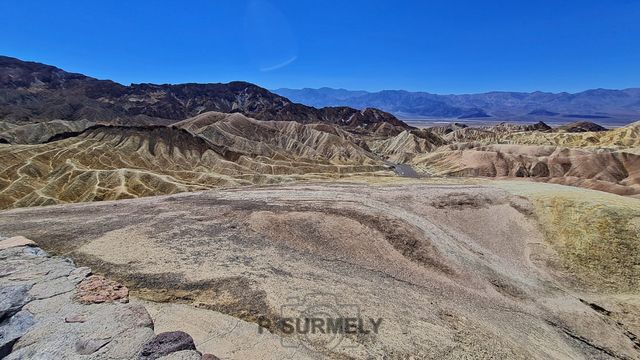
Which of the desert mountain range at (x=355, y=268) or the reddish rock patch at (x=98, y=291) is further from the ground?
the reddish rock patch at (x=98, y=291)

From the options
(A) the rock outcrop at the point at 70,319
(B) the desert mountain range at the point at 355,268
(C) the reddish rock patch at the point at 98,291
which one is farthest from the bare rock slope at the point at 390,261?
(A) the rock outcrop at the point at 70,319

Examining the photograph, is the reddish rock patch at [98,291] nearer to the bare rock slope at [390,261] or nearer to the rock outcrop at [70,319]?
the rock outcrop at [70,319]

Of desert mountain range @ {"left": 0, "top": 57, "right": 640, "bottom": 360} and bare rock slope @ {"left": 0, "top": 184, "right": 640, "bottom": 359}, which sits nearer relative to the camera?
desert mountain range @ {"left": 0, "top": 57, "right": 640, "bottom": 360}

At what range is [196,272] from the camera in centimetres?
1977

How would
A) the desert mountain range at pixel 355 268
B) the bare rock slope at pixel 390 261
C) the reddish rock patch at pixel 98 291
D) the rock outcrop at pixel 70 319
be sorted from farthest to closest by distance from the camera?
1. the bare rock slope at pixel 390 261
2. the desert mountain range at pixel 355 268
3. the reddish rock patch at pixel 98 291
4. the rock outcrop at pixel 70 319

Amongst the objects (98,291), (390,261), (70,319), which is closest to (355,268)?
(390,261)

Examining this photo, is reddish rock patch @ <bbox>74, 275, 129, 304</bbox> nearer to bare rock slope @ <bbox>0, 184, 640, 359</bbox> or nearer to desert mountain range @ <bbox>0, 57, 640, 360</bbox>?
desert mountain range @ <bbox>0, 57, 640, 360</bbox>

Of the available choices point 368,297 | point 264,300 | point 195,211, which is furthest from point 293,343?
point 195,211

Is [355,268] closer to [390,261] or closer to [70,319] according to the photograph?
[390,261]

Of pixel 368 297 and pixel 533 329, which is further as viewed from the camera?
pixel 533 329

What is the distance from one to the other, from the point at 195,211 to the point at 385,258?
1600 centimetres

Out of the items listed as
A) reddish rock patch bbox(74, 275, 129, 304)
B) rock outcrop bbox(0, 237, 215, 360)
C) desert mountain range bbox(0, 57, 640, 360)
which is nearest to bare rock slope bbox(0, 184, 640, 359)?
desert mountain range bbox(0, 57, 640, 360)

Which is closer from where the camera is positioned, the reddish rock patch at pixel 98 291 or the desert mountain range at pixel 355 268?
the reddish rock patch at pixel 98 291

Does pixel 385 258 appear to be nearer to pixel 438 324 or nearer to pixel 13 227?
pixel 438 324
